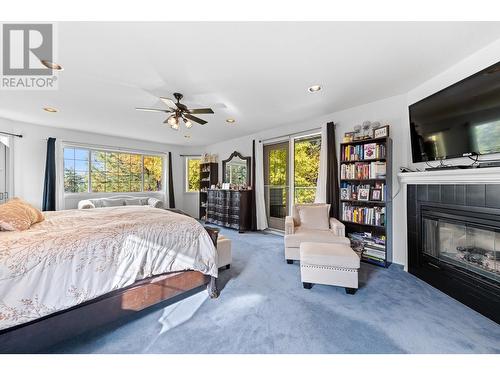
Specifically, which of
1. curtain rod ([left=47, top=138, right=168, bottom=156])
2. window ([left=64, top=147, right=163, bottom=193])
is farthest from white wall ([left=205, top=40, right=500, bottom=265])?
window ([left=64, top=147, right=163, bottom=193])

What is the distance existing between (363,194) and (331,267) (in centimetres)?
151

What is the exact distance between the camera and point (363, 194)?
306cm

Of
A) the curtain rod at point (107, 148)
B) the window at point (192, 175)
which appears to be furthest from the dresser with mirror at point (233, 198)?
the curtain rod at point (107, 148)

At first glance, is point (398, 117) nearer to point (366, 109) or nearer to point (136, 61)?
point (366, 109)

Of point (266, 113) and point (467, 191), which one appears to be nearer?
point (467, 191)

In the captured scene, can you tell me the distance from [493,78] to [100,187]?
7101mm

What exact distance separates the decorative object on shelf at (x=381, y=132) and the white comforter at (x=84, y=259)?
277 cm

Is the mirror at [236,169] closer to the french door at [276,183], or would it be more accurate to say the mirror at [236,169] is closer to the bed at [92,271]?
the french door at [276,183]

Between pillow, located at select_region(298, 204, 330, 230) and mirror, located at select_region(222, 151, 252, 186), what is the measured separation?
2.18 meters

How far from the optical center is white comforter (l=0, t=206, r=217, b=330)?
1.20 m

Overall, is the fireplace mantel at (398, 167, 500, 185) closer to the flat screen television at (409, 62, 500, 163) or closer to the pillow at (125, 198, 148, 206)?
the flat screen television at (409, 62, 500, 163)
